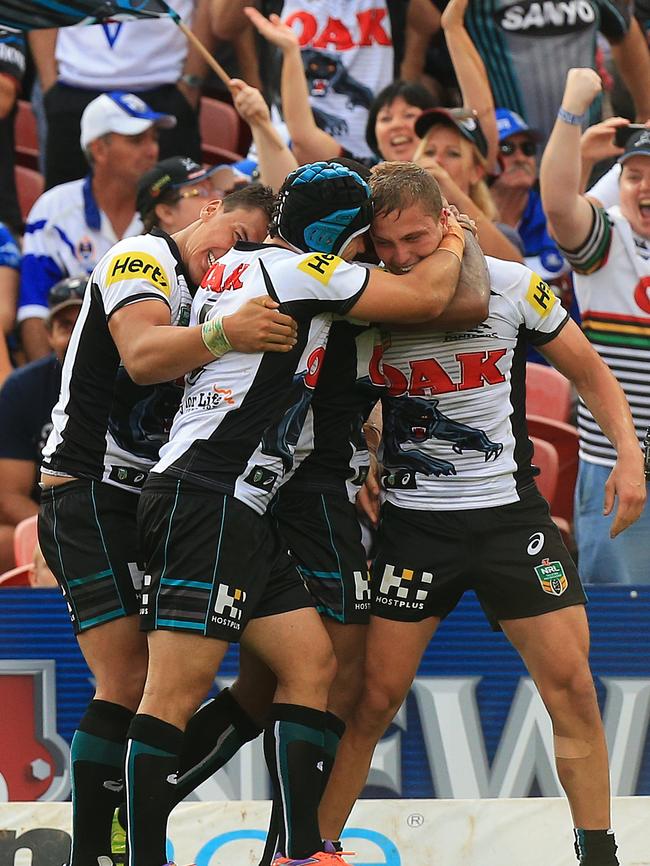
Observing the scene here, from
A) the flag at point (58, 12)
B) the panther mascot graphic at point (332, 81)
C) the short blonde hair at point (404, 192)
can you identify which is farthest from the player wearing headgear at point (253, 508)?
the panther mascot graphic at point (332, 81)

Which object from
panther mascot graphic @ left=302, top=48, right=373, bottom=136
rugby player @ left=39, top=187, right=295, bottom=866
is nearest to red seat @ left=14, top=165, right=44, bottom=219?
panther mascot graphic @ left=302, top=48, right=373, bottom=136

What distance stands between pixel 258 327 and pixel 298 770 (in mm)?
1291

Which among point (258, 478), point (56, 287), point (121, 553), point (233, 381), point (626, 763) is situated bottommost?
point (626, 763)

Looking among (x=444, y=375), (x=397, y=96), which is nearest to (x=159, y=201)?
(x=397, y=96)

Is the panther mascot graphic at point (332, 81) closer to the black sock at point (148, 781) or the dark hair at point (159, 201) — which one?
the dark hair at point (159, 201)

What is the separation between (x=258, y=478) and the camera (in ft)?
13.7

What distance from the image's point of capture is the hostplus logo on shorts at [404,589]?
14.7ft

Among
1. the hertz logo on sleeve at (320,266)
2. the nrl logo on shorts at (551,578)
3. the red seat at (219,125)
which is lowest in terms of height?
the red seat at (219,125)

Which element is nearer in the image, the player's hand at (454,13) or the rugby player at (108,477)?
the rugby player at (108,477)

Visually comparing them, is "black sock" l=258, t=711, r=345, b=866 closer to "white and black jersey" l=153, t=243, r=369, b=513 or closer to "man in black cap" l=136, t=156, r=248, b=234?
"white and black jersey" l=153, t=243, r=369, b=513

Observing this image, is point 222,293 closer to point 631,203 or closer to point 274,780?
point 274,780

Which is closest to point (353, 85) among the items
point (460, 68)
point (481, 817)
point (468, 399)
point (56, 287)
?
point (460, 68)

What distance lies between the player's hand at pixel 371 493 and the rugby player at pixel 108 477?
0.73m

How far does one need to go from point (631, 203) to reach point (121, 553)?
2.73m
